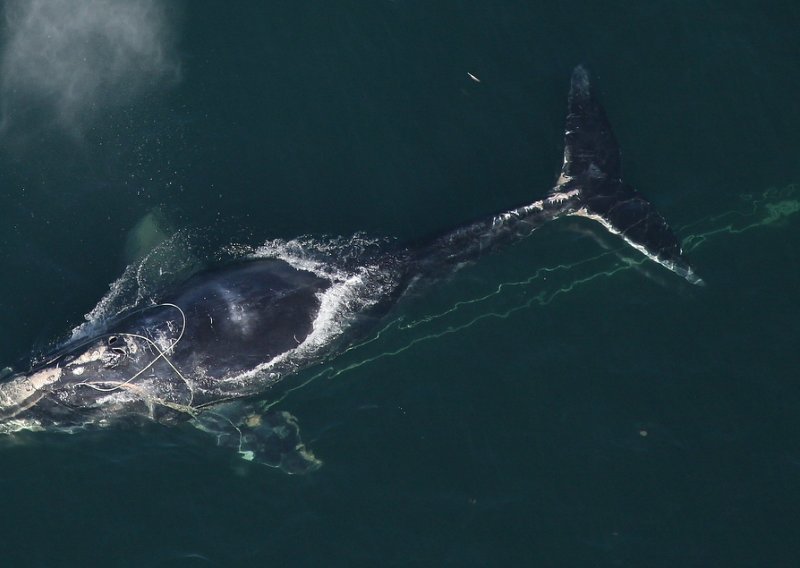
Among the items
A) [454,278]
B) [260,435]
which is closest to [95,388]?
[260,435]

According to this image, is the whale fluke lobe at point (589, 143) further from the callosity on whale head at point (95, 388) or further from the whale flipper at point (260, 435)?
the callosity on whale head at point (95, 388)

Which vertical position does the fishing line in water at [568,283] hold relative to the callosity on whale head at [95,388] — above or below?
below

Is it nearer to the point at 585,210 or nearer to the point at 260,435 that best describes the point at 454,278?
the point at 585,210

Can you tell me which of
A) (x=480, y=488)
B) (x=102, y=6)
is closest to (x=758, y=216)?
(x=480, y=488)

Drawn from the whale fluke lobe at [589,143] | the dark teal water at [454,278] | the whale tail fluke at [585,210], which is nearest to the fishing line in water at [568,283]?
the dark teal water at [454,278]

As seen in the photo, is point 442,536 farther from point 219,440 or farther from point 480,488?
point 219,440

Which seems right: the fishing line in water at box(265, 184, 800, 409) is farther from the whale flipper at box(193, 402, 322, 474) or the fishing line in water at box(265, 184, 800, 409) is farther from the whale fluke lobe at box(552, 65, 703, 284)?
the whale fluke lobe at box(552, 65, 703, 284)

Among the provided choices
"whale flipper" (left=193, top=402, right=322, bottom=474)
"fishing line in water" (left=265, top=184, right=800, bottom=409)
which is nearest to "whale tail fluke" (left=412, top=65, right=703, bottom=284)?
"fishing line in water" (left=265, top=184, right=800, bottom=409)
